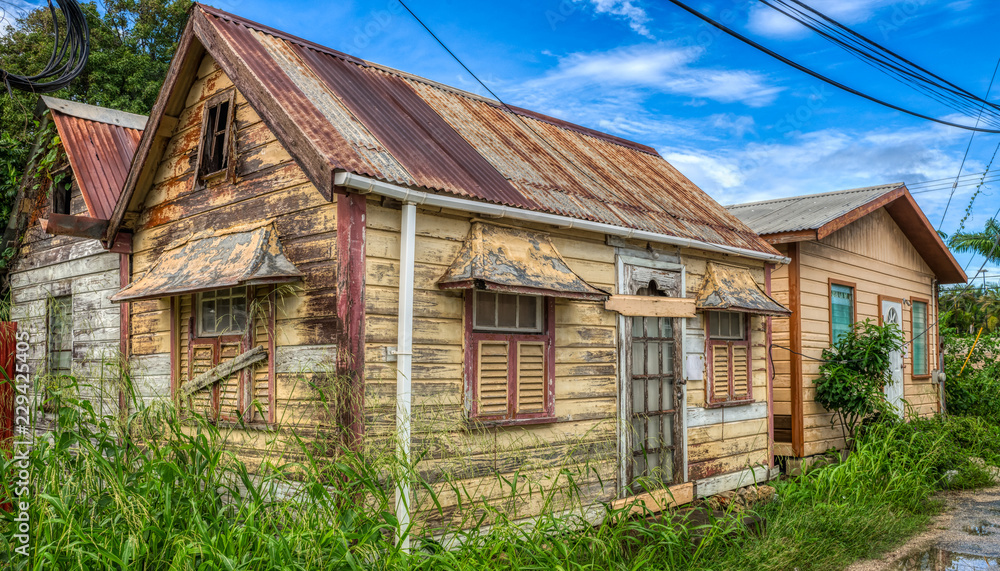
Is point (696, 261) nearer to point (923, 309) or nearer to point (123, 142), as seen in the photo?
point (123, 142)

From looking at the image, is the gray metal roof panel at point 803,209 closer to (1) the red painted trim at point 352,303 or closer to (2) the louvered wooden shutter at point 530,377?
(2) the louvered wooden shutter at point 530,377

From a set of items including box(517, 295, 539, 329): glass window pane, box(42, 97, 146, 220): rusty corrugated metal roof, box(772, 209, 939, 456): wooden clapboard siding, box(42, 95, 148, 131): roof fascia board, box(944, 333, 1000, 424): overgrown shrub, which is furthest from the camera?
box(944, 333, 1000, 424): overgrown shrub

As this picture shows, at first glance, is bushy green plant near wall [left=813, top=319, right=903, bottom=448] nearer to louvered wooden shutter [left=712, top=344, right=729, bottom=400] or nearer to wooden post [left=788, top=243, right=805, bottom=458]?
wooden post [left=788, top=243, right=805, bottom=458]

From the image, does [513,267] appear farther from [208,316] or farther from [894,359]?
[894,359]

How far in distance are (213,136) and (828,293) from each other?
908 centimetres

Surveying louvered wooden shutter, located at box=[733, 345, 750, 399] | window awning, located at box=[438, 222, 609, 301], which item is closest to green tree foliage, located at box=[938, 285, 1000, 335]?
louvered wooden shutter, located at box=[733, 345, 750, 399]

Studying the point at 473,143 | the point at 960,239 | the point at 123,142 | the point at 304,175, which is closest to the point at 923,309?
the point at 473,143

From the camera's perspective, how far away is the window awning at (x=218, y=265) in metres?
5.70

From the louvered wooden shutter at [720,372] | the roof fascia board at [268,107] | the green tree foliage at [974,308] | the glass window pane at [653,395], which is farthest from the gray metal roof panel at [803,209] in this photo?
the green tree foliage at [974,308]

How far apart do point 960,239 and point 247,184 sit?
98.2 ft

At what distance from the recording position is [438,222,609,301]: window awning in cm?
583

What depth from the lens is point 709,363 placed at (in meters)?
8.68

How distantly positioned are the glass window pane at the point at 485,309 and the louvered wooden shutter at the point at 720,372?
3.58 m

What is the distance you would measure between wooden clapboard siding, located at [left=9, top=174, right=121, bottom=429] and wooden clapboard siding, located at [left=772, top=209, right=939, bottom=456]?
8.81m
